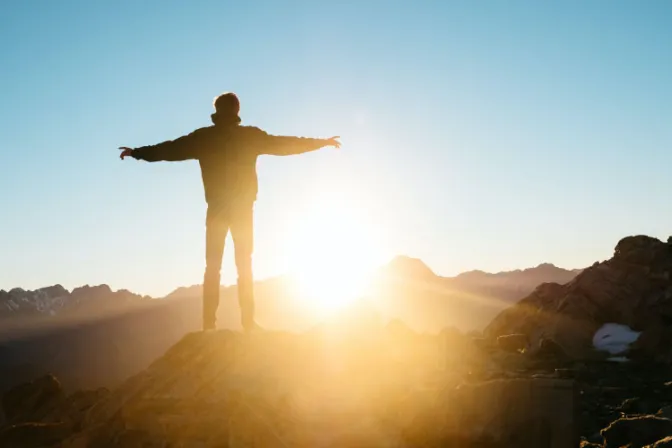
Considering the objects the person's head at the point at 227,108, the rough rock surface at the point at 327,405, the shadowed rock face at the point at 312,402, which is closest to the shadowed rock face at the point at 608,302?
Answer: the rough rock surface at the point at 327,405

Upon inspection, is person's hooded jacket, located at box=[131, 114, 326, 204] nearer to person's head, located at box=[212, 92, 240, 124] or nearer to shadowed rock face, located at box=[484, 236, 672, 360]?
person's head, located at box=[212, 92, 240, 124]

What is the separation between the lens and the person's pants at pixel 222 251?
38.1 feet

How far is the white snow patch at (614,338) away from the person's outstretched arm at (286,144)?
53.9 ft

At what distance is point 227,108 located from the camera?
11703mm

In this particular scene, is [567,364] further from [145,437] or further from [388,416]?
[145,437]

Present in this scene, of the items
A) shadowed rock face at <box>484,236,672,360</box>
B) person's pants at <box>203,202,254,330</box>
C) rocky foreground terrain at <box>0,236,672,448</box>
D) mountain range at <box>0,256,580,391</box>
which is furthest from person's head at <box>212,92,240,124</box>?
mountain range at <box>0,256,580,391</box>

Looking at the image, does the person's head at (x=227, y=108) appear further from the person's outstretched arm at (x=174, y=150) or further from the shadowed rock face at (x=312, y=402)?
the shadowed rock face at (x=312, y=402)

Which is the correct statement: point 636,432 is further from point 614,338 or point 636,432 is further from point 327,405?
point 614,338

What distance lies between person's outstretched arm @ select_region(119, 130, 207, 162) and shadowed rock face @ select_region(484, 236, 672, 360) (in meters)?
18.1

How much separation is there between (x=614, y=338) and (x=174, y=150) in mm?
20843

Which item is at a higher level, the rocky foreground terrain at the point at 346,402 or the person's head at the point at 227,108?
the person's head at the point at 227,108

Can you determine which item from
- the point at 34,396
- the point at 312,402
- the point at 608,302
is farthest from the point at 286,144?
the point at 608,302

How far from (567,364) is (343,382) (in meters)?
8.59

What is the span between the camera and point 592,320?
1085 inches
